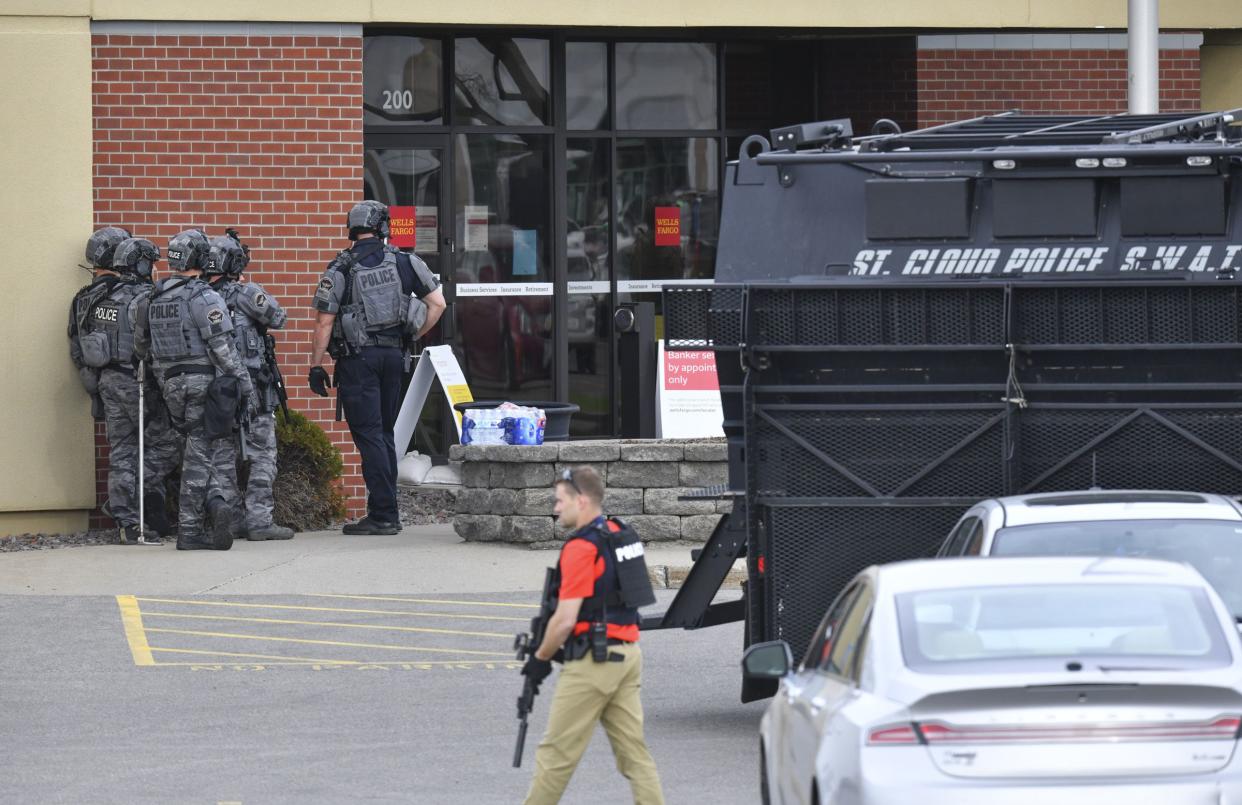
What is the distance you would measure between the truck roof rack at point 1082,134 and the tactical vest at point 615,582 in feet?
13.3

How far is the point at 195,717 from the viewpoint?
35.6 ft

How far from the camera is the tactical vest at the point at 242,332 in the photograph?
16547mm

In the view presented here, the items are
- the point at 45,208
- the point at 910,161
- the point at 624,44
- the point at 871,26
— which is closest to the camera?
the point at 910,161

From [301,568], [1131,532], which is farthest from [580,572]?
[301,568]

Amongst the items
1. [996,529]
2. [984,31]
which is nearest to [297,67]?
[984,31]

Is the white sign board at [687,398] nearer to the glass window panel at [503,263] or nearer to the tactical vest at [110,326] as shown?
the glass window panel at [503,263]

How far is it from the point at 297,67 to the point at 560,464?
4.40 m

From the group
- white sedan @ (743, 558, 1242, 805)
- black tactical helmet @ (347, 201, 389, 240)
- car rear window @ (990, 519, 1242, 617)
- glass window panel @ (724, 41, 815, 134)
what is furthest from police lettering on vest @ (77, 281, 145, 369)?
white sedan @ (743, 558, 1242, 805)

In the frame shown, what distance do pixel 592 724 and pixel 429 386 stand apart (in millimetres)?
11701

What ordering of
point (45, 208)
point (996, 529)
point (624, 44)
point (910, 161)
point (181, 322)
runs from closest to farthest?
point (996, 529) < point (910, 161) < point (181, 322) < point (45, 208) < point (624, 44)

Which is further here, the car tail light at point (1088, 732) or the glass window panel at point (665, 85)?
the glass window panel at point (665, 85)

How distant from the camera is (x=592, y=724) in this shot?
25.8 ft

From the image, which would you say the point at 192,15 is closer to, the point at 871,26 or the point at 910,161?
the point at 871,26

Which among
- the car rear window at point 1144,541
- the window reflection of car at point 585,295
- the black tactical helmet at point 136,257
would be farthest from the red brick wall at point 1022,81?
the car rear window at point 1144,541
